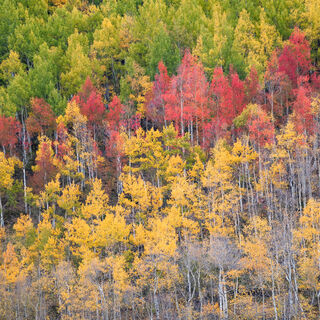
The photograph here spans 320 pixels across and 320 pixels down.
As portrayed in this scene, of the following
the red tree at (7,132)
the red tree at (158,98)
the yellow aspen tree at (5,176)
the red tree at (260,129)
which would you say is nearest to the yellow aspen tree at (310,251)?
the red tree at (260,129)

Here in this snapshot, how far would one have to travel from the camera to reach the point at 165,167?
40.2 metres

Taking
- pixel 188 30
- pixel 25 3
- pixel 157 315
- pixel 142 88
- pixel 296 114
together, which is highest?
pixel 25 3

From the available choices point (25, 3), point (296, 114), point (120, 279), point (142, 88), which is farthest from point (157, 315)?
point (25, 3)

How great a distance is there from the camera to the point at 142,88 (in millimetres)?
51406

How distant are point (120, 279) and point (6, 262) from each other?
877 centimetres

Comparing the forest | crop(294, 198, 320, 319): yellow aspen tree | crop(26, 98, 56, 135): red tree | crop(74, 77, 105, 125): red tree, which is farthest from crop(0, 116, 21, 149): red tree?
crop(294, 198, 320, 319): yellow aspen tree

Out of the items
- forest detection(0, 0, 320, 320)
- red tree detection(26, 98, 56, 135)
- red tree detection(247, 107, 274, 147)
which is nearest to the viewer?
forest detection(0, 0, 320, 320)

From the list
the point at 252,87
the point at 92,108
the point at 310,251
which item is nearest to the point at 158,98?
the point at 92,108

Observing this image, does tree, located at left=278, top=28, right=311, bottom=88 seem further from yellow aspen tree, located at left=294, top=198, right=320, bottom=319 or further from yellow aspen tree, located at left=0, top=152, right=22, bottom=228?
yellow aspen tree, located at left=0, top=152, right=22, bottom=228

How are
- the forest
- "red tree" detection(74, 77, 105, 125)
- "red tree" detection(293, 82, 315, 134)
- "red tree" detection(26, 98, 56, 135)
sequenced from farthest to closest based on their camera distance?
"red tree" detection(74, 77, 105, 125), "red tree" detection(26, 98, 56, 135), "red tree" detection(293, 82, 315, 134), the forest

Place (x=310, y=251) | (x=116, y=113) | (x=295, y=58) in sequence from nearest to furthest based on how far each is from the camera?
(x=310, y=251)
(x=116, y=113)
(x=295, y=58)

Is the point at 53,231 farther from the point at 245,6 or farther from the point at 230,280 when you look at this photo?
the point at 245,6

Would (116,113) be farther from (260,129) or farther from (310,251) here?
(310,251)

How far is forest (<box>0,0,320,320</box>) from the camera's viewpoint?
32.1 meters
